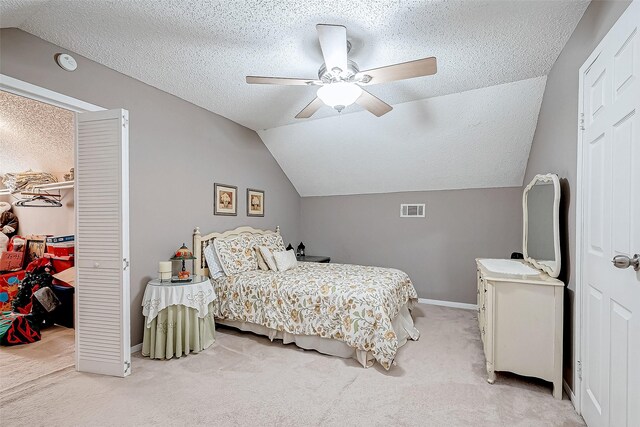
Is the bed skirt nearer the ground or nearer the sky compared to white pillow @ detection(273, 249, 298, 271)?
nearer the ground

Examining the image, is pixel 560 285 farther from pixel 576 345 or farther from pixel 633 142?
pixel 633 142

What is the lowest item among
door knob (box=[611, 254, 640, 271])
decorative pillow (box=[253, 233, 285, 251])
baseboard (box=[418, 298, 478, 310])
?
baseboard (box=[418, 298, 478, 310])

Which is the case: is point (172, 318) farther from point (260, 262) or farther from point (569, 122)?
point (569, 122)

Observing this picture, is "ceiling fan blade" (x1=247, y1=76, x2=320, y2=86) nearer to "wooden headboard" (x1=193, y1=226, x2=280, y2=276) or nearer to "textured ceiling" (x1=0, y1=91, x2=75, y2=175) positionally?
"wooden headboard" (x1=193, y1=226, x2=280, y2=276)

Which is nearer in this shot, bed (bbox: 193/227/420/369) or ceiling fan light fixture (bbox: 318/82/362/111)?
ceiling fan light fixture (bbox: 318/82/362/111)

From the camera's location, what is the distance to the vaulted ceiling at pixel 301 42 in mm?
1945

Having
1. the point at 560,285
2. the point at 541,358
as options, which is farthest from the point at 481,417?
the point at 560,285

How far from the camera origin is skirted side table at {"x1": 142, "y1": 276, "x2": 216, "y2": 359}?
2740 millimetres

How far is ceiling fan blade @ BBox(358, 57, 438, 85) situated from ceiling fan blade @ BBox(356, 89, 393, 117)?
243mm

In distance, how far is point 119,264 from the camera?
2.41 metres

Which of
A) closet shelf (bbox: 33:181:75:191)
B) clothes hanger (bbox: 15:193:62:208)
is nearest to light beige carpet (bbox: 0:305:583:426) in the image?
closet shelf (bbox: 33:181:75:191)

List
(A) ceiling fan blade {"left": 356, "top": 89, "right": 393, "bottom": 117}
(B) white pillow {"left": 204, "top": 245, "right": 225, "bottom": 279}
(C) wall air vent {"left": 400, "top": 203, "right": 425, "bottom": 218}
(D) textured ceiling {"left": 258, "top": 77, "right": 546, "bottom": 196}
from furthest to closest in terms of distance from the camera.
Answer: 1. (C) wall air vent {"left": 400, "top": 203, "right": 425, "bottom": 218}
2. (B) white pillow {"left": 204, "top": 245, "right": 225, "bottom": 279}
3. (D) textured ceiling {"left": 258, "top": 77, "right": 546, "bottom": 196}
4. (A) ceiling fan blade {"left": 356, "top": 89, "right": 393, "bottom": 117}

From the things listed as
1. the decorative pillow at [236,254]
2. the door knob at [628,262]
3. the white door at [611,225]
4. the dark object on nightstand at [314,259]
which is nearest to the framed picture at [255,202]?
the decorative pillow at [236,254]

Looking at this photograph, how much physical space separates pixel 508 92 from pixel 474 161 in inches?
43.1
